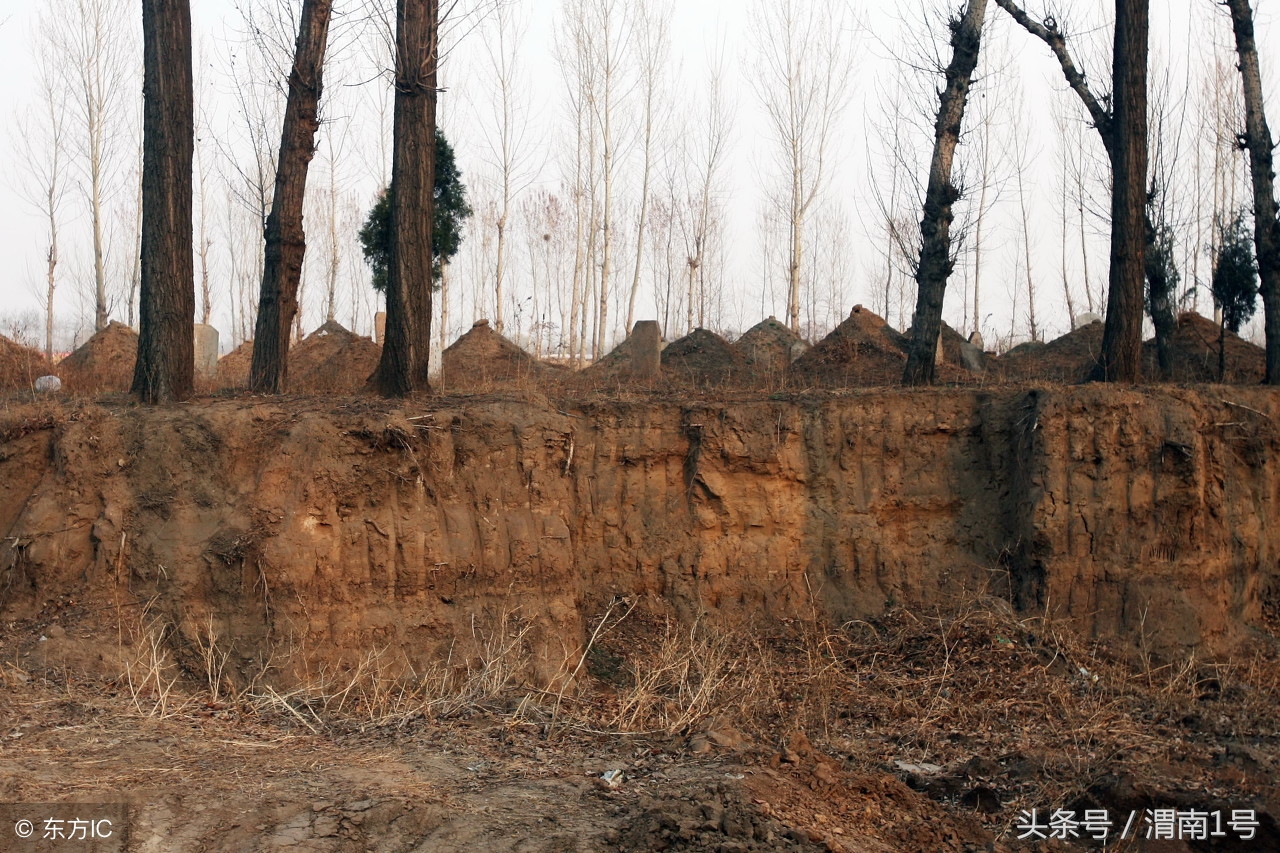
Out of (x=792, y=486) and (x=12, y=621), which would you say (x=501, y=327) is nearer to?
(x=792, y=486)

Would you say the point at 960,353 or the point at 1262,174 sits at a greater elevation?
the point at 1262,174

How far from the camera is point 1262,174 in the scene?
44.9ft

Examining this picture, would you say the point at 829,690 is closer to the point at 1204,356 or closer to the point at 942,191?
the point at 942,191

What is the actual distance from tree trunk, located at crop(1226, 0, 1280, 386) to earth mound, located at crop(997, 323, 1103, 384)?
9.42 feet

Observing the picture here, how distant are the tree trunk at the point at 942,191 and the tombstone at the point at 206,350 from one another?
40.6 feet

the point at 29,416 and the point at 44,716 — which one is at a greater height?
the point at 29,416

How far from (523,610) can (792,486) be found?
3.08 metres

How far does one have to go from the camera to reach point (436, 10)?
11.1 m

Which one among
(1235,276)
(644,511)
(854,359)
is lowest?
(644,511)

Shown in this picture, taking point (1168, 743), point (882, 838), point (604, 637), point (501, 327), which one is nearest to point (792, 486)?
point (604, 637)

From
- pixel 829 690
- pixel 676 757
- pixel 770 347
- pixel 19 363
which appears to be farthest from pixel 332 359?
pixel 676 757

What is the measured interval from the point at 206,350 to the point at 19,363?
3982 mm

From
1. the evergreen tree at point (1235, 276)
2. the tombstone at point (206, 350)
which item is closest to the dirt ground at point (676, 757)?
the evergreen tree at point (1235, 276)

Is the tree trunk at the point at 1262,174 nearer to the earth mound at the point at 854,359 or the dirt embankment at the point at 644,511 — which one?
the dirt embankment at the point at 644,511
